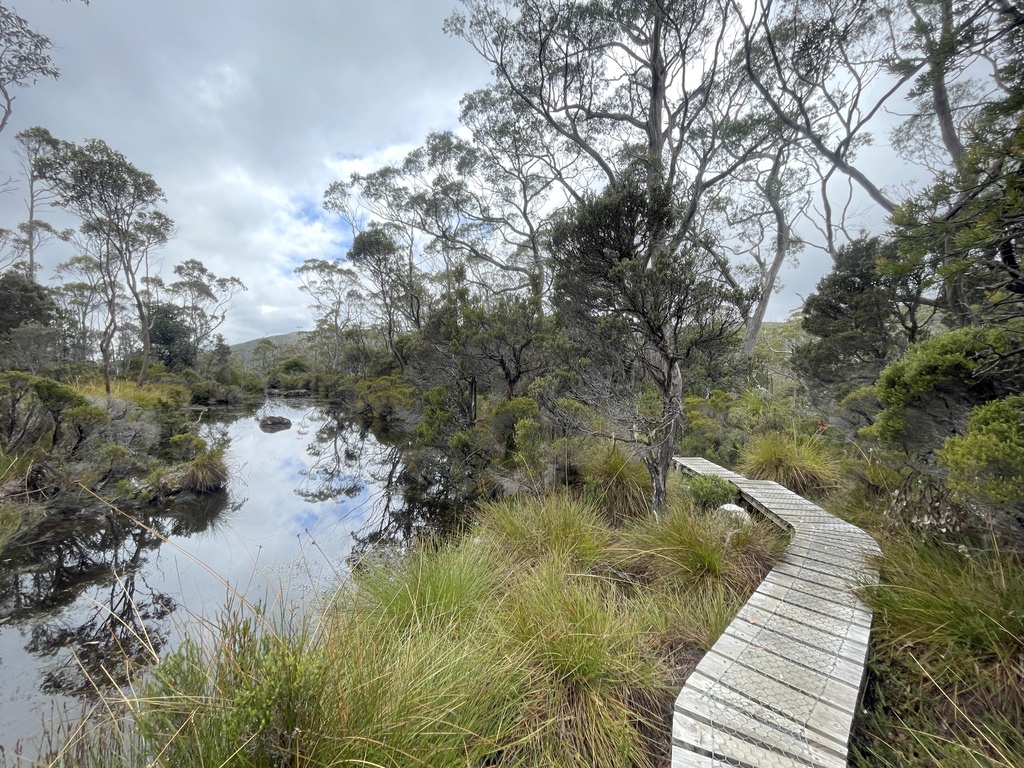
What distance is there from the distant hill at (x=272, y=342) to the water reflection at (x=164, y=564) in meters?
38.4

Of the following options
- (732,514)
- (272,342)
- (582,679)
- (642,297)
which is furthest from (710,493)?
(272,342)

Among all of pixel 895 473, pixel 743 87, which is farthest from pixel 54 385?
pixel 743 87

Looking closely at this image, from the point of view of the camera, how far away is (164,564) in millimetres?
4992

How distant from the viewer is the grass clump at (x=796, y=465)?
5551mm

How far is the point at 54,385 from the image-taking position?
5.47 m

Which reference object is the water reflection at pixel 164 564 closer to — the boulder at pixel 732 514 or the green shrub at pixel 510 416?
the green shrub at pixel 510 416

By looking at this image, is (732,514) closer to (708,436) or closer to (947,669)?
(947,669)

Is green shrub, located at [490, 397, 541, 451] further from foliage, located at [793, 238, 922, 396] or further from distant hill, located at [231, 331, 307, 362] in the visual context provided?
distant hill, located at [231, 331, 307, 362]

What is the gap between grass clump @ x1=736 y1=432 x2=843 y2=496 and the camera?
555 centimetres

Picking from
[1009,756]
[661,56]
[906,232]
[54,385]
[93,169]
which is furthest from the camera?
[93,169]

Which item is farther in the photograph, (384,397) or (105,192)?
(384,397)

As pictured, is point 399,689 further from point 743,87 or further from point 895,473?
point 743,87

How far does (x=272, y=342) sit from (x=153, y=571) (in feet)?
162

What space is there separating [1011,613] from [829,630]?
787mm
